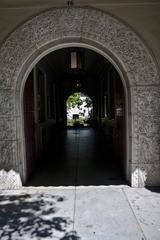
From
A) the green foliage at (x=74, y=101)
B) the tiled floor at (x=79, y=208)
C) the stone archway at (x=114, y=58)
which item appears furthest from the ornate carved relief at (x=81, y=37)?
the green foliage at (x=74, y=101)

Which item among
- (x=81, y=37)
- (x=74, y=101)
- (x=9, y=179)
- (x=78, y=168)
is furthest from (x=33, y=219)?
(x=74, y=101)

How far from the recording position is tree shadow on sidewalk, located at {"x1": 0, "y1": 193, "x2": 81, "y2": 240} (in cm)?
385

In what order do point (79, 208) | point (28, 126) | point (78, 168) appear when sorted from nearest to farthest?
point (79, 208) < point (28, 126) < point (78, 168)

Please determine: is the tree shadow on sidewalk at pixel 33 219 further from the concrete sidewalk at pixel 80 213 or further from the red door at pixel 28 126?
the red door at pixel 28 126

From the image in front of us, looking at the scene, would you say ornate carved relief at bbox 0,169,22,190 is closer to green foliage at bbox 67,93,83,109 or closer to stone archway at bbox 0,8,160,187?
stone archway at bbox 0,8,160,187

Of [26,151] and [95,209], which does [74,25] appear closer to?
[26,151]

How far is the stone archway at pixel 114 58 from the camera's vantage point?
570 centimetres

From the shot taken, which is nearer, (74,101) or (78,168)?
(78,168)

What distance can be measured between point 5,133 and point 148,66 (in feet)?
10.1

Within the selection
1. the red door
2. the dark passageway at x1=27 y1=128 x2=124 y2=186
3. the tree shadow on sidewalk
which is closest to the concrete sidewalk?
the tree shadow on sidewalk

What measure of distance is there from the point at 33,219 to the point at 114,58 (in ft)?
11.0

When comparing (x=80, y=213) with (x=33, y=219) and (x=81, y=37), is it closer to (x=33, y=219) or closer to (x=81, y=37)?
(x=33, y=219)

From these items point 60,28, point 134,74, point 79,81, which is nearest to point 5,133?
point 60,28

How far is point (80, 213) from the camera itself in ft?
14.8
